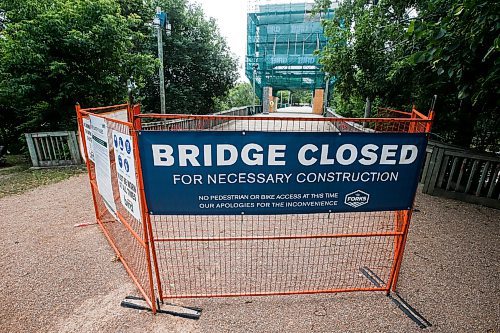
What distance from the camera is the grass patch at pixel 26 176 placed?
23.1ft

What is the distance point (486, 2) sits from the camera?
274 cm

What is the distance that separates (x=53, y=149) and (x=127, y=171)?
7995 millimetres

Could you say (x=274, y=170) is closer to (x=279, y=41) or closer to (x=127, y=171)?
(x=127, y=171)

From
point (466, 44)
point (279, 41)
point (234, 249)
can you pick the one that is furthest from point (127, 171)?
point (279, 41)

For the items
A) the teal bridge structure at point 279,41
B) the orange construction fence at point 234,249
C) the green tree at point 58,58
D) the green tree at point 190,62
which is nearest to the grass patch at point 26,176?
the green tree at point 58,58

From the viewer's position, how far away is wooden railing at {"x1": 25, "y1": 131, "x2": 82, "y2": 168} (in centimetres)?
867

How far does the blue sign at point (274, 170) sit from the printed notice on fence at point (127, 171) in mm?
225

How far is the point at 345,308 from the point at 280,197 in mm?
1583

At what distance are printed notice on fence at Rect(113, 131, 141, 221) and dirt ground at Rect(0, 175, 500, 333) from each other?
3.94 feet

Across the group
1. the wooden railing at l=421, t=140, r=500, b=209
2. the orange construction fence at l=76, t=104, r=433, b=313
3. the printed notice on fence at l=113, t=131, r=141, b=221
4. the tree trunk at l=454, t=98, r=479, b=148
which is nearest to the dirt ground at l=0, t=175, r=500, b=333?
the orange construction fence at l=76, t=104, r=433, b=313

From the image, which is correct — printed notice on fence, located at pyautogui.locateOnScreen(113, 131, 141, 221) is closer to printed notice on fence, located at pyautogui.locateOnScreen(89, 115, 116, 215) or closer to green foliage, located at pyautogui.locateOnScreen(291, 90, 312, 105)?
printed notice on fence, located at pyautogui.locateOnScreen(89, 115, 116, 215)

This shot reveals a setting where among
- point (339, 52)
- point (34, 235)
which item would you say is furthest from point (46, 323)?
point (339, 52)

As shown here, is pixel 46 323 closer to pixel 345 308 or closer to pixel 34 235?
pixel 34 235

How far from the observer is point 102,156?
363cm
